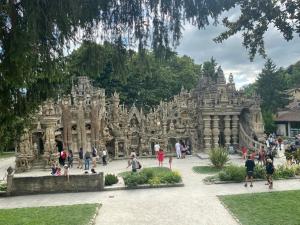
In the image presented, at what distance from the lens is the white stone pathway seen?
48.6 ft

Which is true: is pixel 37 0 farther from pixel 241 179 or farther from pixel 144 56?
pixel 241 179

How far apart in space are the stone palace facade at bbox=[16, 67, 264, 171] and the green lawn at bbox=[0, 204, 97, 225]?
13629 mm

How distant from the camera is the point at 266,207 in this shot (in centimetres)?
1552

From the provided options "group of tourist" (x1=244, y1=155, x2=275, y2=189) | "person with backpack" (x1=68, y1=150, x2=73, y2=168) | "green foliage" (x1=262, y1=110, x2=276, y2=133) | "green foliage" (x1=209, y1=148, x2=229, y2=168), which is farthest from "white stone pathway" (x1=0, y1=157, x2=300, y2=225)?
"green foliage" (x1=262, y1=110, x2=276, y2=133)

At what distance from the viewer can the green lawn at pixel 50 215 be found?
14969mm

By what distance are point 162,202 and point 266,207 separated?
438 centimetres

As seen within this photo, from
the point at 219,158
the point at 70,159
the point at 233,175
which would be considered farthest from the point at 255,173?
the point at 70,159

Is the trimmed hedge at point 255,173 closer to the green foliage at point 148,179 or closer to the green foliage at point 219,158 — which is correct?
the green foliage at point 148,179

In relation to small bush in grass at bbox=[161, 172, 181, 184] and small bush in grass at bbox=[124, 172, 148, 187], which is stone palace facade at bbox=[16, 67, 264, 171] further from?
small bush in grass at bbox=[161, 172, 181, 184]

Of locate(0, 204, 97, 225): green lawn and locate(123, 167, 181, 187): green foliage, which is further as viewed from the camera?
locate(123, 167, 181, 187): green foliage

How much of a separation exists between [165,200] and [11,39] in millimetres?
11315

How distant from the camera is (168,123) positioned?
35.9 metres

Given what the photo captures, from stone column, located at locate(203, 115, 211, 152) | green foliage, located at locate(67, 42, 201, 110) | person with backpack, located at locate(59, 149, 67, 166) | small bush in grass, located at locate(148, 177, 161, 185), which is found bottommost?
small bush in grass, located at locate(148, 177, 161, 185)

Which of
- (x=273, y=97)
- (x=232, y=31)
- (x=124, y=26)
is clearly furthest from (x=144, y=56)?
(x=273, y=97)
